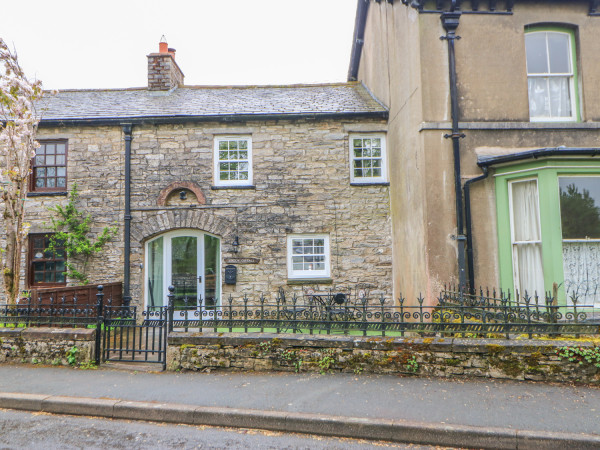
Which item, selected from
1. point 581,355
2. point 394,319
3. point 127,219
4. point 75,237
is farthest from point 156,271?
point 581,355

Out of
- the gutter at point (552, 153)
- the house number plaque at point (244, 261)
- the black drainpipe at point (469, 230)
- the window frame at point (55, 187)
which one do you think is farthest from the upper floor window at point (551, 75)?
the window frame at point (55, 187)

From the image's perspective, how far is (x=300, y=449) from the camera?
4094 millimetres

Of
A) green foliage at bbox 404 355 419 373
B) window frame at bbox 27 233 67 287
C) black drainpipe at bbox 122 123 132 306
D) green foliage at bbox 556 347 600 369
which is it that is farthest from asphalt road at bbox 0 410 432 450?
window frame at bbox 27 233 67 287

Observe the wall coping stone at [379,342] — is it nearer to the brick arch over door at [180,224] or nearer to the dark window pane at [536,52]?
the brick arch over door at [180,224]

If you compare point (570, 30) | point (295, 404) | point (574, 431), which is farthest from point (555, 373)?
point (570, 30)

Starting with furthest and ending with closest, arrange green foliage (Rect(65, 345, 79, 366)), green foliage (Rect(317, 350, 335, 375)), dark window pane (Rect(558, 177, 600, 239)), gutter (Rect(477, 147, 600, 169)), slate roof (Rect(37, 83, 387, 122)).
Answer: slate roof (Rect(37, 83, 387, 122)) < dark window pane (Rect(558, 177, 600, 239)) < gutter (Rect(477, 147, 600, 169)) < green foliage (Rect(65, 345, 79, 366)) < green foliage (Rect(317, 350, 335, 375))

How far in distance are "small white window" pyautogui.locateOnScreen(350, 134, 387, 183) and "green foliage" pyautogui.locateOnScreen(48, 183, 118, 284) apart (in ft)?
21.3

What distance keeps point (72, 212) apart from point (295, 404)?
8.88 meters

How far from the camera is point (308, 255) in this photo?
1122 cm

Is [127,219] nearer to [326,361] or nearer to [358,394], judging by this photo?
[326,361]

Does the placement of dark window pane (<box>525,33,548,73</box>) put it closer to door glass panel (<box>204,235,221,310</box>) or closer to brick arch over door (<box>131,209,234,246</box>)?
brick arch over door (<box>131,209,234,246</box>)

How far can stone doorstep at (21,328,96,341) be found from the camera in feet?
21.9

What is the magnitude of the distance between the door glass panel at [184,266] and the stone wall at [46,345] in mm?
4570

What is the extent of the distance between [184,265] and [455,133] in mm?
7359
